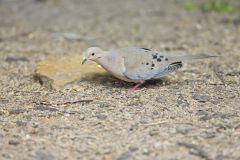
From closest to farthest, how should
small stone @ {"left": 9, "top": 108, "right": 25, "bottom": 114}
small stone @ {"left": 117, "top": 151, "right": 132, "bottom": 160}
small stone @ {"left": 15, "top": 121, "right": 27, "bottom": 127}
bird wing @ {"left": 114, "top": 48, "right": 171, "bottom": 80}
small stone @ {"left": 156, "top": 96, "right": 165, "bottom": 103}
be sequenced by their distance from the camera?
small stone @ {"left": 117, "top": 151, "right": 132, "bottom": 160}, small stone @ {"left": 15, "top": 121, "right": 27, "bottom": 127}, small stone @ {"left": 9, "top": 108, "right": 25, "bottom": 114}, small stone @ {"left": 156, "top": 96, "right": 165, "bottom": 103}, bird wing @ {"left": 114, "top": 48, "right": 171, "bottom": 80}

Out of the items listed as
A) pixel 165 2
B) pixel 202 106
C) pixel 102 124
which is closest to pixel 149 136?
pixel 102 124

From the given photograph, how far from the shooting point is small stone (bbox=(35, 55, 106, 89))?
16.6 ft

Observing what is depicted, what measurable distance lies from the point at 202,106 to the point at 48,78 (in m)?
1.55

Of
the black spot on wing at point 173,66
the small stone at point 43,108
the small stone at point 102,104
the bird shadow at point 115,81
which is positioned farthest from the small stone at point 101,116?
the black spot on wing at point 173,66

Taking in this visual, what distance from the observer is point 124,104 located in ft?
14.7

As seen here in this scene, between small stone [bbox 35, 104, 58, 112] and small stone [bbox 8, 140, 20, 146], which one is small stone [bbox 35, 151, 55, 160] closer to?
small stone [bbox 8, 140, 20, 146]

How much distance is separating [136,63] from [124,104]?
1.51ft

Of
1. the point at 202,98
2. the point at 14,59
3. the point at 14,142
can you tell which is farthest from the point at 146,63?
the point at 14,59

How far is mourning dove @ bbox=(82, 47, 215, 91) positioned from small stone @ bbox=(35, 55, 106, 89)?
1.10ft

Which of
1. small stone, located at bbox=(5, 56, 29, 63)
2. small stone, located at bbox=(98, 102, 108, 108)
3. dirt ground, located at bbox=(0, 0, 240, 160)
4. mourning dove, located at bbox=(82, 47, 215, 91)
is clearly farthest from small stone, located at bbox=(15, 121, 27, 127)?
small stone, located at bbox=(5, 56, 29, 63)

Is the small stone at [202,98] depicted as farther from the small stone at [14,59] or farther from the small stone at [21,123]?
the small stone at [14,59]

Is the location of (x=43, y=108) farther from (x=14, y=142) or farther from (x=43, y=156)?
(x=43, y=156)

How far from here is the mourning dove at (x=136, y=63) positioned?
4.74 metres

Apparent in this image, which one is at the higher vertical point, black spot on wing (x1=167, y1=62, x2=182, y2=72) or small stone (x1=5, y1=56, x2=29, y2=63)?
black spot on wing (x1=167, y1=62, x2=182, y2=72)
